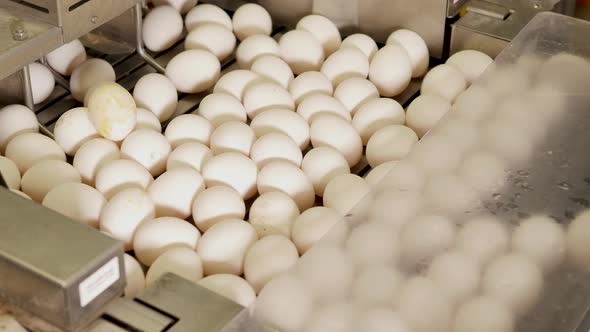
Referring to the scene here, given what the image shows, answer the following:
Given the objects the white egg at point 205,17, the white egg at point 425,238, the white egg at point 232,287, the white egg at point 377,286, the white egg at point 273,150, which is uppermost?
the white egg at point 205,17

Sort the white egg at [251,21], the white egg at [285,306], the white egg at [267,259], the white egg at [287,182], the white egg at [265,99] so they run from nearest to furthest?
the white egg at [285,306] → the white egg at [267,259] → the white egg at [287,182] → the white egg at [265,99] → the white egg at [251,21]

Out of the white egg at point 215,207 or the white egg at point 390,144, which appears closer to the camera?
the white egg at point 215,207

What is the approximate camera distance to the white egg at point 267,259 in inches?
58.0

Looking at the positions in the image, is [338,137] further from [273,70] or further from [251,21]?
[251,21]

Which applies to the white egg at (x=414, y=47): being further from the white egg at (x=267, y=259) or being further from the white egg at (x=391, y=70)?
the white egg at (x=267, y=259)

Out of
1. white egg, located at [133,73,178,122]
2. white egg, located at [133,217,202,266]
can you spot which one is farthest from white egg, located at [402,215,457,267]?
white egg, located at [133,73,178,122]

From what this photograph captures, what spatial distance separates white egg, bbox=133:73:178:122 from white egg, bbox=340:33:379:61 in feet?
1.45

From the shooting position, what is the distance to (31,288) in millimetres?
1083

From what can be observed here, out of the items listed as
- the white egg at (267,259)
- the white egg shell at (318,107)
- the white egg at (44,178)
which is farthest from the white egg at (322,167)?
the white egg at (44,178)

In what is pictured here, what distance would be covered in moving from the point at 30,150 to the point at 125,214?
29cm

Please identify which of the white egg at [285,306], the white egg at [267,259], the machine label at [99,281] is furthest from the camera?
the white egg at [267,259]

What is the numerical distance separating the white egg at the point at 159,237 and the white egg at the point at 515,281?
55 cm

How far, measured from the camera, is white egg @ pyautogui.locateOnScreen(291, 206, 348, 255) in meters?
1.55

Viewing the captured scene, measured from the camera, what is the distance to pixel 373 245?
136 cm
